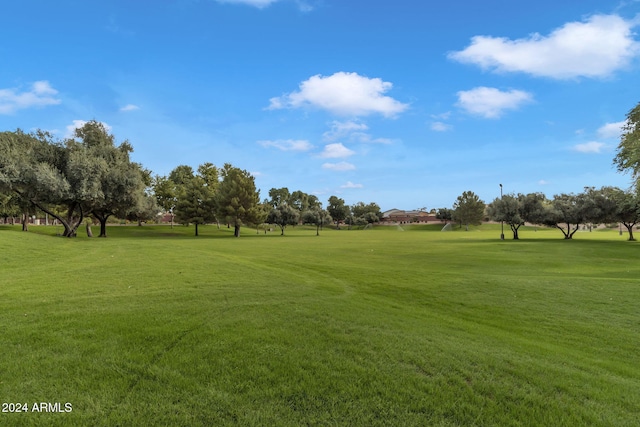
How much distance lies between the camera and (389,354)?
4.98 meters

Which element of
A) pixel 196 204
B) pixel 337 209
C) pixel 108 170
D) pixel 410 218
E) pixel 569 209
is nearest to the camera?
pixel 108 170

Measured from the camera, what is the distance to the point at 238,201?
170 ft

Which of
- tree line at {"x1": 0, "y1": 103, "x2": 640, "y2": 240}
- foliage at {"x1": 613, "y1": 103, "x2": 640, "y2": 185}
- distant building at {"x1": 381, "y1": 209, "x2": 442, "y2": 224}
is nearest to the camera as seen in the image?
foliage at {"x1": 613, "y1": 103, "x2": 640, "y2": 185}

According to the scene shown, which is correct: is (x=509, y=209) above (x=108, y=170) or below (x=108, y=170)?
below

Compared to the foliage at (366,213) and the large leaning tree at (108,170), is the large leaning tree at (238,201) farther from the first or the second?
the foliage at (366,213)

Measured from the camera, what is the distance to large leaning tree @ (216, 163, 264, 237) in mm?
51594

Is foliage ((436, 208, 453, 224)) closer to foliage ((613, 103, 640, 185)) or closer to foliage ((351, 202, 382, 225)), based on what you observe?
foliage ((351, 202, 382, 225))

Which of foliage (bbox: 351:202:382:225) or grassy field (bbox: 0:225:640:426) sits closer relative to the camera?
grassy field (bbox: 0:225:640:426)

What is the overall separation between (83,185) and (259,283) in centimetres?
2804

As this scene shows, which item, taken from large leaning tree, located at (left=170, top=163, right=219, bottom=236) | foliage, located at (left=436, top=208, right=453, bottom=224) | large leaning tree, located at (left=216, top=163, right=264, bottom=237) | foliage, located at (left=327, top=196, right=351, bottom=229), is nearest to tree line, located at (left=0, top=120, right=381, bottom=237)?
large leaning tree, located at (left=216, top=163, right=264, bottom=237)

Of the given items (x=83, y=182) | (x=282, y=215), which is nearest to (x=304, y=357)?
(x=83, y=182)

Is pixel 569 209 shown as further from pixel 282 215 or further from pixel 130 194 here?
pixel 130 194

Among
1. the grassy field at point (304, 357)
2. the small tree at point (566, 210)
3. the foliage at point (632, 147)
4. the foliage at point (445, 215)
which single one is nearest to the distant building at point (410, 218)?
the foliage at point (445, 215)

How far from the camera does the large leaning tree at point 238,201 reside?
169ft
